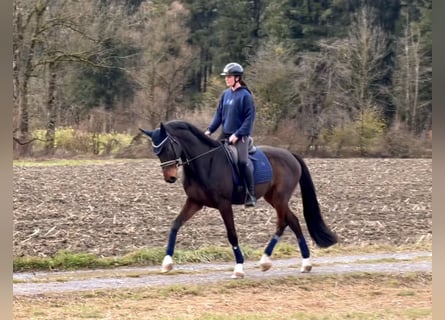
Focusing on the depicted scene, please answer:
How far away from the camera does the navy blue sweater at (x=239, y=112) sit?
28.1ft

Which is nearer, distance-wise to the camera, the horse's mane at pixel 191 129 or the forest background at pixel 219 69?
the horse's mane at pixel 191 129

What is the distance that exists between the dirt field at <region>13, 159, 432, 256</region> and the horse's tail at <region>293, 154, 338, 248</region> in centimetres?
233

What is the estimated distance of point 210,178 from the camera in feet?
28.3

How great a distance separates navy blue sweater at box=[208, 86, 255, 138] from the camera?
858 centimetres

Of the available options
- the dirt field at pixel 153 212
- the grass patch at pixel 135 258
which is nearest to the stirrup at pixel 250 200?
the grass patch at pixel 135 258

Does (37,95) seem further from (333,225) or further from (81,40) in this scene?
(333,225)

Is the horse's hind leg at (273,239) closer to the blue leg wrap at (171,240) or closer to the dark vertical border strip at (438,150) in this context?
the blue leg wrap at (171,240)

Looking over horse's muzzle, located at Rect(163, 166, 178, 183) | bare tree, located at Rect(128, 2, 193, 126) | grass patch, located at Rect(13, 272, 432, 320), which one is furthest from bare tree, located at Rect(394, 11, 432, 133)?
horse's muzzle, located at Rect(163, 166, 178, 183)

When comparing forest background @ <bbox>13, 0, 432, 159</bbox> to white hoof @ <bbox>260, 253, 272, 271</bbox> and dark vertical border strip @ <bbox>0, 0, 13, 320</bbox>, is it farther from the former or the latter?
dark vertical border strip @ <bbox>0, 0, 13, 320</bbox>

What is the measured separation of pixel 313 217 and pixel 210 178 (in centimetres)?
179

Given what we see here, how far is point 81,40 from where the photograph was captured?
1201 inches

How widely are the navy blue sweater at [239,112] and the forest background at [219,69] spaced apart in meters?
18.4

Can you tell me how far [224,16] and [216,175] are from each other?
3714 centimetres

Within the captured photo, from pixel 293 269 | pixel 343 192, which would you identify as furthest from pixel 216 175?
pixel 343 192
